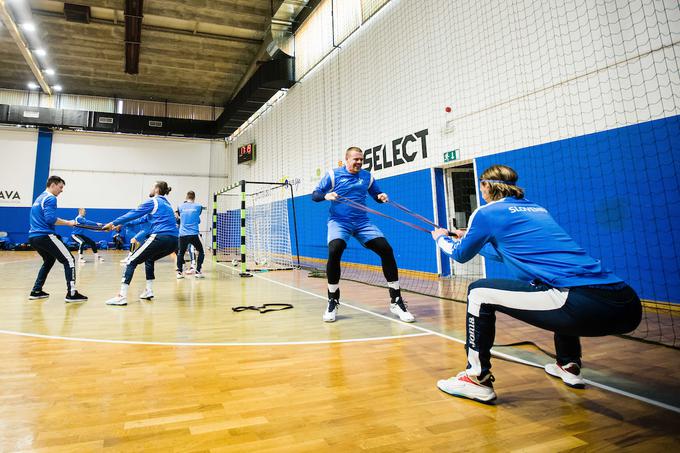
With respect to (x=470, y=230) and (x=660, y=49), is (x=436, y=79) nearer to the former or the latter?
(x=660, y=49)

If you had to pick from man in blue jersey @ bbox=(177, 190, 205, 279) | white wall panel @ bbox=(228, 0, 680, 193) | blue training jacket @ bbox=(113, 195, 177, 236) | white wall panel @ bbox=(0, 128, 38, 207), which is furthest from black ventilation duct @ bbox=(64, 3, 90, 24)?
blue training jacket @ bbox=(113, 195, 177, 236)

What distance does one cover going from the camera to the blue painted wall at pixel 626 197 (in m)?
3.96

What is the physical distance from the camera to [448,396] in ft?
6.22

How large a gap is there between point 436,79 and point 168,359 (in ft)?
21.8

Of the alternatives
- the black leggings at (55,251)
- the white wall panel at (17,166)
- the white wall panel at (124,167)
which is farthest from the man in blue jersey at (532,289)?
the white wall panel at (17,166)

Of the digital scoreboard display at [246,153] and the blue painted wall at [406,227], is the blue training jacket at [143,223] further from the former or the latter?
the digital scoreboard display at [246,153]

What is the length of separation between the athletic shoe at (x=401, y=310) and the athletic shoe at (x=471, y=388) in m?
1.58

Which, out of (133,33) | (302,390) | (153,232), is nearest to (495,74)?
(153,232)

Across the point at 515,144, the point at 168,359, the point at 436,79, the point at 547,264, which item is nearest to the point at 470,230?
the point at 547,264

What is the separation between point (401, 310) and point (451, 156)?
13.3 feet

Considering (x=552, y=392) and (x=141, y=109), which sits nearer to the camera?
(x=552, y=392)

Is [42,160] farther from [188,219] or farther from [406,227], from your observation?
[406,227]

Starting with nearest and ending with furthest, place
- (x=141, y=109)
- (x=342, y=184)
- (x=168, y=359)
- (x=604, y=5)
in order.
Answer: (x=168, y=359) < (x=342, y=184) < (x=604, y=5) < (x=141, y=109)

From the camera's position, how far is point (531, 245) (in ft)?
5.82
